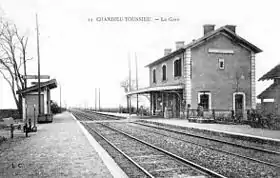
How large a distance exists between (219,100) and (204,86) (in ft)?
5.27

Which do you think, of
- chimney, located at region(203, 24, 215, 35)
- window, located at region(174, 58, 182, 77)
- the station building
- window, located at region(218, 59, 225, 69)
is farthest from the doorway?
chimney, located at region(203, 24, 215, 35)

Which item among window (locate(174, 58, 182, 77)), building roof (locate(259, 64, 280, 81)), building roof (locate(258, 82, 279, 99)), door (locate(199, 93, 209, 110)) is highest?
window (locate(174, 58, 182, 77))

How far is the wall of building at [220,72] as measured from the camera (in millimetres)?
24641

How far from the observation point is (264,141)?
10516 mm

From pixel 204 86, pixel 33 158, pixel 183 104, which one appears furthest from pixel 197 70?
pixel 33 158

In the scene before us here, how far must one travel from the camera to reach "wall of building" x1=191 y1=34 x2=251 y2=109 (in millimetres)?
24641

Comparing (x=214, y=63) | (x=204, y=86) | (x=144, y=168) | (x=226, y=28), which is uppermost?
(x=226, y=28)

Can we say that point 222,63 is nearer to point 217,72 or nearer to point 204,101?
point 217,72

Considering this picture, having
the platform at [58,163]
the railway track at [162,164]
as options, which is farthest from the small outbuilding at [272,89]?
the platform at [58,163]

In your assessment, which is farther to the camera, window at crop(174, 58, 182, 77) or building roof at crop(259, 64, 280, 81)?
window at crop(174, 58, 182, 77)

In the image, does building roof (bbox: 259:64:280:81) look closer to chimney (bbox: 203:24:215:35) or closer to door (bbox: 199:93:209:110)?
door (bbox: 199:93:209:110)

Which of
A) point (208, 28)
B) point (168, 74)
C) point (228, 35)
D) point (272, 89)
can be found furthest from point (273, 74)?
point (168, 74)

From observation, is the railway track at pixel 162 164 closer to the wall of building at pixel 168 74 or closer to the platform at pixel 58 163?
the platform at pixel 58 163

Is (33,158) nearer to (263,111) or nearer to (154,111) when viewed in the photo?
(263,111)
